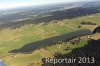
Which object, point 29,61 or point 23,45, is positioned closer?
point 29,61

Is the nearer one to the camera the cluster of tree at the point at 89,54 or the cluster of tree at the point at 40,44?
the cluster of tree at the point at 89,54

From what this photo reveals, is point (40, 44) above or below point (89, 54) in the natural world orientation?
below

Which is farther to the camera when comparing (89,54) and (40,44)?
(40,44)

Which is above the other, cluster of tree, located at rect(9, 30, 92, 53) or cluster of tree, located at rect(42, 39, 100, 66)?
cluster of tree, located at rect(42, 39, 100, 66)

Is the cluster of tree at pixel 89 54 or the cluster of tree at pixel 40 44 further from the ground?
the cluster of tree at pixel 89 54

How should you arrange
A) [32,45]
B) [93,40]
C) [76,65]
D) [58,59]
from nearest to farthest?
[76,65]
[58,59]
[93,40]
[32,45]

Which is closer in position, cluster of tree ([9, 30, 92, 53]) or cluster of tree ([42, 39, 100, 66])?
cluster of tree ([42, 39, 100, 66])

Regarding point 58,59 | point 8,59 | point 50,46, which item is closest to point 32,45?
point 50,46

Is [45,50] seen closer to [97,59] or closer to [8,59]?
[8,59]

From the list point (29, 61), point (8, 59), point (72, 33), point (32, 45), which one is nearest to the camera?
point (29, 61)
